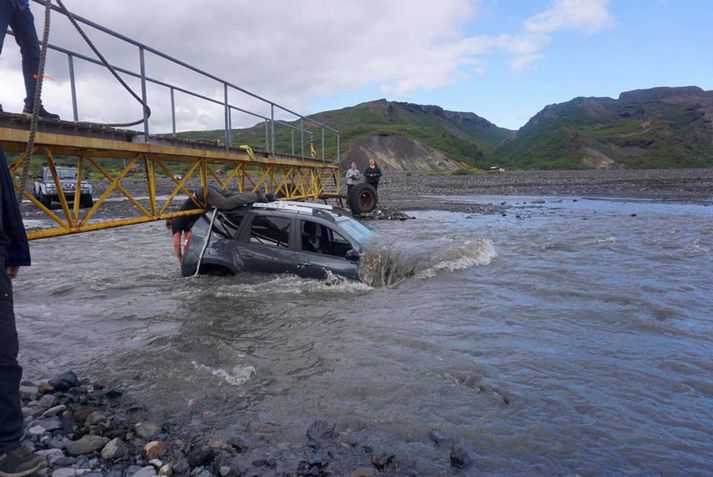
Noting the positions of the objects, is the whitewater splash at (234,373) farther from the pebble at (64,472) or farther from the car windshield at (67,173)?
the car windshield at (67,173)

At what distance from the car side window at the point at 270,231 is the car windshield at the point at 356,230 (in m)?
0.88

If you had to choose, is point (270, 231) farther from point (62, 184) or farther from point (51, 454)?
point (62, 184)

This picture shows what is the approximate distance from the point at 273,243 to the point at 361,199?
438 inches

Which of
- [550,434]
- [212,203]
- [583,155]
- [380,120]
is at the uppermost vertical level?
[380,120]

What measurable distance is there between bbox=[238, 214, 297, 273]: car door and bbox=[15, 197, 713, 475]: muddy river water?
0.23 metres

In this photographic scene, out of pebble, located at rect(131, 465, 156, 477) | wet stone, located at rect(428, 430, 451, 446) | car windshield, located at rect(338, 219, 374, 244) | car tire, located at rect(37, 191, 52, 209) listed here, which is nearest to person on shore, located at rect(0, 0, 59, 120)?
pebble, located at rect(131, 465, 156, 477)

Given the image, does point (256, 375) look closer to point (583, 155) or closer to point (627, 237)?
point (627, 237)

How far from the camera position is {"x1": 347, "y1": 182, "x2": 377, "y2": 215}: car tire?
18203 millimetres

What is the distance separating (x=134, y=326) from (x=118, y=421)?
2.66 meters

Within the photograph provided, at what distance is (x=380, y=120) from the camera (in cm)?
19725

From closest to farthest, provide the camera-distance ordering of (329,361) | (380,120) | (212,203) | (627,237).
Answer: (329,361) → (212,203) → (627,237) → (380,120)

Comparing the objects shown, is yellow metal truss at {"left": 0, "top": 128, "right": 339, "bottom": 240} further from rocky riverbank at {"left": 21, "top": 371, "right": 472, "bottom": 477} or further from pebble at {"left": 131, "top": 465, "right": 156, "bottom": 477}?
pebble at {"left": 131, "top": 465, "right": 156, "bottom": 477}

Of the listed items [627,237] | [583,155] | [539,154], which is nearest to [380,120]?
[539,154]

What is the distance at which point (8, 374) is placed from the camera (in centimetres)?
270
